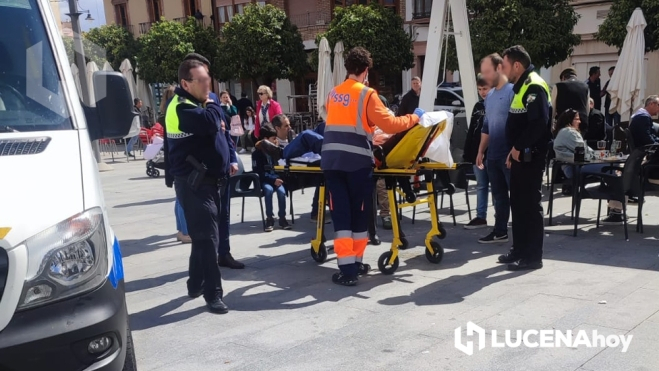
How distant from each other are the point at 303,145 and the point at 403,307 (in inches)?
99.8

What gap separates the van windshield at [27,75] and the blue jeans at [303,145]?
3438 millimetres

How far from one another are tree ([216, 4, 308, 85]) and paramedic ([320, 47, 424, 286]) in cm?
2240

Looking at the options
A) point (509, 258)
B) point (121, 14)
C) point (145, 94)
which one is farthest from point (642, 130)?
point (121, 14)

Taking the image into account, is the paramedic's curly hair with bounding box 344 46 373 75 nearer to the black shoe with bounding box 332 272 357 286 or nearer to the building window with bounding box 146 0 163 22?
the black shoe with bounding box 332 272 357 286

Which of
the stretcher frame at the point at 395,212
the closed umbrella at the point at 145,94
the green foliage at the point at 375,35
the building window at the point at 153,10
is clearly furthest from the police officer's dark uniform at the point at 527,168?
the building window at the point at 153,10

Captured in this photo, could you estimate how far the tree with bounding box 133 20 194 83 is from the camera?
29859 millimetres

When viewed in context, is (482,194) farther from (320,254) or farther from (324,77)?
(324,77)

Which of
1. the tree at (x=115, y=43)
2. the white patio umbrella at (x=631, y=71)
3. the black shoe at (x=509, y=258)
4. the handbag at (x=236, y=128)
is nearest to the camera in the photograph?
the black shoe at (x=509, y=258)

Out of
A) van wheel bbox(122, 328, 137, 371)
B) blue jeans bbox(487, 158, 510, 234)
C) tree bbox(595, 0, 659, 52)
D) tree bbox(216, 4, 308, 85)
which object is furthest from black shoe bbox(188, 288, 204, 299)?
tree bbox(216, 4, 308, 85)

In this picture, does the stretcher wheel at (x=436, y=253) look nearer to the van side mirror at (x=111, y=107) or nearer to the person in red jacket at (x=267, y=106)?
the van side mirror at (x=111, y=107)

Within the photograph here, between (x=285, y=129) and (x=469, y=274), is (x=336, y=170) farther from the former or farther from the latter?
(x=285, y=129)

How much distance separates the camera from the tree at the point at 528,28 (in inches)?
774

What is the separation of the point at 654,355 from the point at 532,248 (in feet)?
6.60

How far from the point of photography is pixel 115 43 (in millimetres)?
35062
